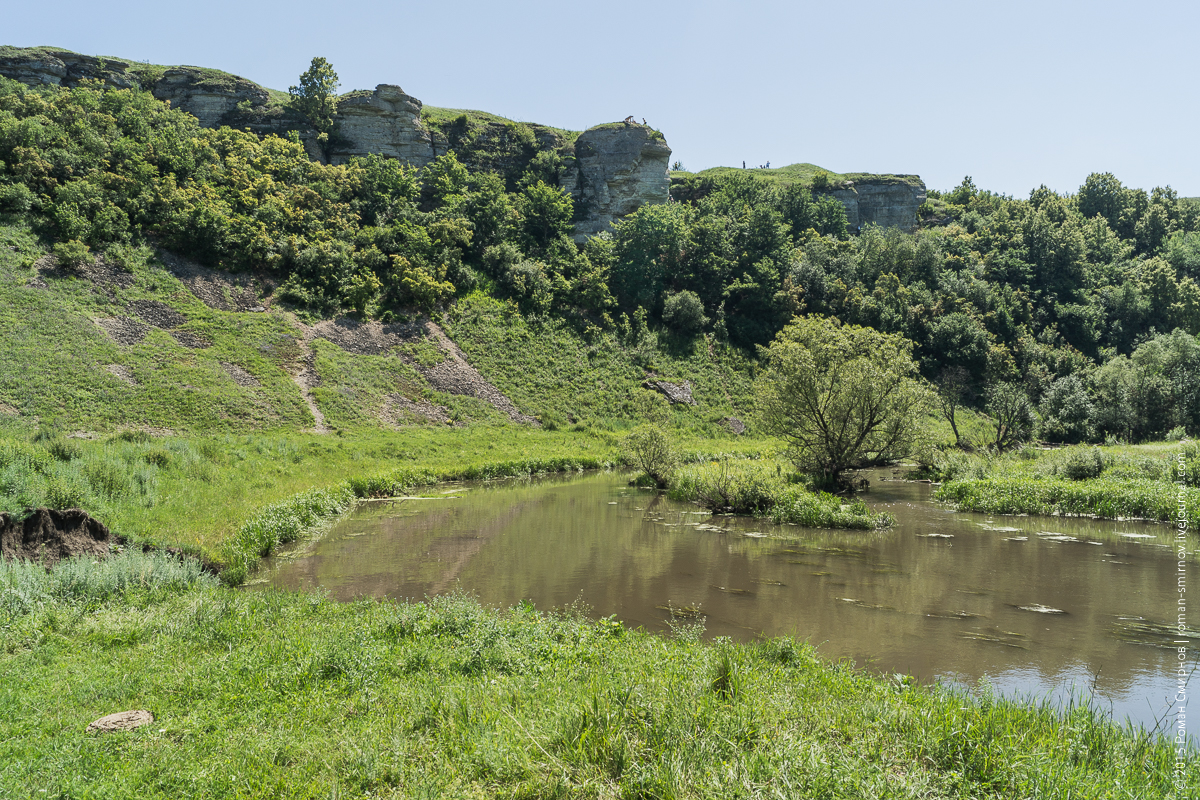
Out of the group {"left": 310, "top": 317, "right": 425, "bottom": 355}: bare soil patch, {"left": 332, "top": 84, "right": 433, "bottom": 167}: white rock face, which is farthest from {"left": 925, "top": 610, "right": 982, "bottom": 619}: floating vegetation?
{"left": 332, "top": 84, "right": 433, "bottom": 167}: white rock face

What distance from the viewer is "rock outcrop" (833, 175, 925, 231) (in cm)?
8788

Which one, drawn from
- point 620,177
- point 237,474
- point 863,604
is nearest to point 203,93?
point 620,177

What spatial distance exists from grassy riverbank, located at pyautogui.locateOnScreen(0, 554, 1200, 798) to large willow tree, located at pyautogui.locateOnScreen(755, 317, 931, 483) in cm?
1885

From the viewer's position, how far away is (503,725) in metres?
Result: 5.62

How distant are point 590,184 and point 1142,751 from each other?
76437mm

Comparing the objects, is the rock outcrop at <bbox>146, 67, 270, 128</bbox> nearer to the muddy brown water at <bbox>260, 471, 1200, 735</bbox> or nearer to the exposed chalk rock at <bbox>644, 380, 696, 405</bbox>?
the exposed chalk rock at <bbox>644, 380, 696, 405</bbox>

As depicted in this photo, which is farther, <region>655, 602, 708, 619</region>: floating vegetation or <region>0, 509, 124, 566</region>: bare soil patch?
<region>655, 602, 708, 619</region>: floating vegetation

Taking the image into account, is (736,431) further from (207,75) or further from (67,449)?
(207,75)

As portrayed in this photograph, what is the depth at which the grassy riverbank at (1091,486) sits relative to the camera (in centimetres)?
1938

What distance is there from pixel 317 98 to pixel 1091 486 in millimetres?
76905

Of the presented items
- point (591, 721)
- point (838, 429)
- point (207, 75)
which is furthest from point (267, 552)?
point (207, 75)

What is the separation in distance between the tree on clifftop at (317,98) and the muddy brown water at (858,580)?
6054cm

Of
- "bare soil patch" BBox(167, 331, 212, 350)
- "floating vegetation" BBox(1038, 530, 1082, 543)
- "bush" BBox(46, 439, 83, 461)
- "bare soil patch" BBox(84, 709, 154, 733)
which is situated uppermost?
"bare soil patch" BBox(167, 331, 212, 350)

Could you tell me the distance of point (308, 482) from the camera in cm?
2366
